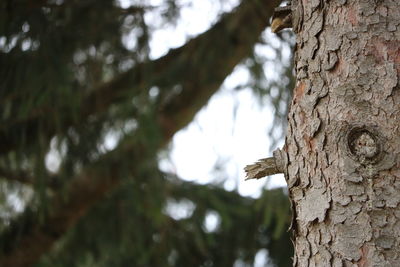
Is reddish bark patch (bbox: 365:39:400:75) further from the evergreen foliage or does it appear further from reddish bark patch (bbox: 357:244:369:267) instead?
the evergreen foliage

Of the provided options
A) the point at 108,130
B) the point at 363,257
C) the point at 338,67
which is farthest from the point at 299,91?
the point at 108,130

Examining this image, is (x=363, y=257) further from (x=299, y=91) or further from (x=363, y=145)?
(x=299, y=91)

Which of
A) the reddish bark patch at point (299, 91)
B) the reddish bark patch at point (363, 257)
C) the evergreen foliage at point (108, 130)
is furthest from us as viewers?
the evergreen foliage at point (108, 130)

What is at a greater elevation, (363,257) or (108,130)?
(363,257)

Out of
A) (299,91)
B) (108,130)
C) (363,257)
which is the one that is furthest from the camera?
(108,130)

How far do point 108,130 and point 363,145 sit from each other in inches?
94.3

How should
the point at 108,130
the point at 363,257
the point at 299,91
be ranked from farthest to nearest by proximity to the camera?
the point at 108,130 < the point at 299,91 < the point at 363,257

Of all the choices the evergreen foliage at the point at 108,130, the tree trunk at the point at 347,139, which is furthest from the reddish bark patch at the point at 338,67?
the evergreen foliage at the point at 108,130

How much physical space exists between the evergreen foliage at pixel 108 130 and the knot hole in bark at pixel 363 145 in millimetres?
1571

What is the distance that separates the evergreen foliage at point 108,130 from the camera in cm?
291

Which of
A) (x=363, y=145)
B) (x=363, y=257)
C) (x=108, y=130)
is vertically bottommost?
(x=108, y=130)

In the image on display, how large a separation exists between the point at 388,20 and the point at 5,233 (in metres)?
2.84

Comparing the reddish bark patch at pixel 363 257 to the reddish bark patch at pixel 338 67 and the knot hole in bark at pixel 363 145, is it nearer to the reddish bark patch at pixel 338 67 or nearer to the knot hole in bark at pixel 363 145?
the knot hole in bark at pixel 363 145

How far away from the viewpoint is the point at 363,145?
111 centimetres
